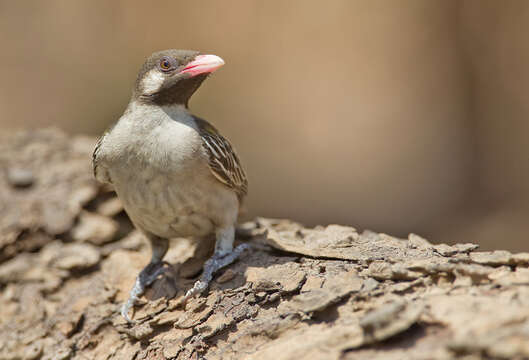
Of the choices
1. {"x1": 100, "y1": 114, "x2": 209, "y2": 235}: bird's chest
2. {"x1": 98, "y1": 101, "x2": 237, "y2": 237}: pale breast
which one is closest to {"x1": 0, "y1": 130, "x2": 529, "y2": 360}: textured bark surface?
{"x1": 98, "y1": 101, "x2": 237, "y2": 237}: pale breast

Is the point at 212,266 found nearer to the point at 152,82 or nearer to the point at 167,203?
the point at 167,203

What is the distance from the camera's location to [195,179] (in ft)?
14.2

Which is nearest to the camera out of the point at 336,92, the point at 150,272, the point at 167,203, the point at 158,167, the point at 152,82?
the point at 158,167

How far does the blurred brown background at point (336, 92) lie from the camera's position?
9641mm

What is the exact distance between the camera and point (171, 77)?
14.8 feet

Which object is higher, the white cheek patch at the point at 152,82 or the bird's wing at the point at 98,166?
the white cheek patch at the point at 152,82

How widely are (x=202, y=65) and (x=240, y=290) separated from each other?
74.0 inches

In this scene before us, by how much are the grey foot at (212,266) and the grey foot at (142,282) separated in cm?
55

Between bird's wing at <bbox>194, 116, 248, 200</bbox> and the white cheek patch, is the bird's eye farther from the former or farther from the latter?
bird's wing at <bbox>194, 116, 248, 200</bbox>

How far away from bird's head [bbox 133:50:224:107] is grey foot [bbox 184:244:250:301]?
1.39 meters

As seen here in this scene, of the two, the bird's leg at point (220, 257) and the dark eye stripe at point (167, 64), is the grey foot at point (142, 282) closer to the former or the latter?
the bird's leg at point (220, 257)

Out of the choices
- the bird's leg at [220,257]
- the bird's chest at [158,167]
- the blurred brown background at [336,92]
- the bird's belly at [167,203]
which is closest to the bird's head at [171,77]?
the bird's chest at [158,167]

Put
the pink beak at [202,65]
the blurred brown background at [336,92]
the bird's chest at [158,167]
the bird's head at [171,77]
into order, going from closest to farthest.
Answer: the bird's chest at [158,167]
the pink beak at [202,65]
the bird's head at [171,77]
the blurred brown background at [336,92]

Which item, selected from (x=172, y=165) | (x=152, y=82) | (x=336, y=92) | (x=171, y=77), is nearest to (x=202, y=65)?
(x=171, y=77)
